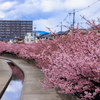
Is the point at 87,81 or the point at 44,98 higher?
the point at 87,81


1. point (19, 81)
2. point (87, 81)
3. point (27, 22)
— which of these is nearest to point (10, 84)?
point (19, 81)

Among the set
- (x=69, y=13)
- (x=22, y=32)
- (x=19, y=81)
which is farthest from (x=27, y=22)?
(x=19, y=81)

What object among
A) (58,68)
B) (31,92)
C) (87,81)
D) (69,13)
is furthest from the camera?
(69,13)

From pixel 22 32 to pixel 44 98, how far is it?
6567 inches

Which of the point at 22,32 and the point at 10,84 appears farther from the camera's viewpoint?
the point at 22,32

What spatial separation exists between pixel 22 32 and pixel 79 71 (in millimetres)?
169474

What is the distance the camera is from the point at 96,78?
4.66 meters

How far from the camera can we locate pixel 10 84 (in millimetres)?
11477

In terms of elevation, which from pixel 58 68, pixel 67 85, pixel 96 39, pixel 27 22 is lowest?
pixel 67 85

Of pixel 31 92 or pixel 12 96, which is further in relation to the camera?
pixel 12 96

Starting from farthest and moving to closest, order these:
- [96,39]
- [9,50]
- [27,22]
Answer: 1. [27,22]
2. [9,50]
3. [96,39]

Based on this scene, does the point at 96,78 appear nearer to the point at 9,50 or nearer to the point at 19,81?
the point at 19,81

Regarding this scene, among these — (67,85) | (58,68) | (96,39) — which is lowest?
(67,85)

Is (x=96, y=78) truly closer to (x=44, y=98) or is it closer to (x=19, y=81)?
(x=44, y=98)
